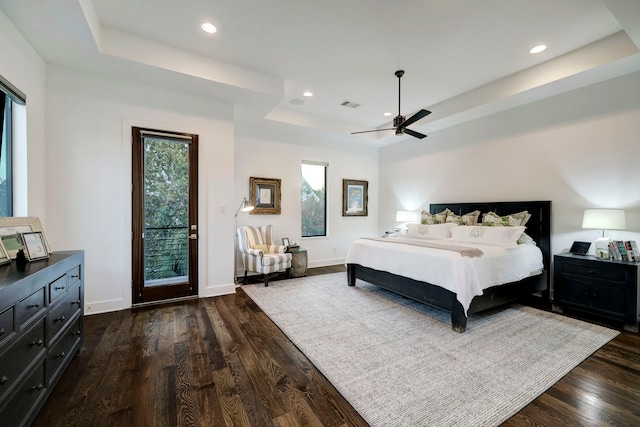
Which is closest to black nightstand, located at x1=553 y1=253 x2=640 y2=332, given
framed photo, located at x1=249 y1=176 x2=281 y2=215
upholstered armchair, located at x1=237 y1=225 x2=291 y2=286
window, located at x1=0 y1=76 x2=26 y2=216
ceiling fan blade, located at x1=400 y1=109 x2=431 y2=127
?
ceiling fan blade, located at x1=400 y1=109 x2=431 y2=127

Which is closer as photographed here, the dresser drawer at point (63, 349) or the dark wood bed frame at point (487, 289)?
the dresser drawer at point (63, 349)

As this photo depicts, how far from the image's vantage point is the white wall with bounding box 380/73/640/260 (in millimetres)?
3418

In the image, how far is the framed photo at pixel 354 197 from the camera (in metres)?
6.72

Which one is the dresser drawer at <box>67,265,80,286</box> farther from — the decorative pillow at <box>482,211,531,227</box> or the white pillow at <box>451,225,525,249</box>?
the decorative pillow at <box>482,211,531,227</box>

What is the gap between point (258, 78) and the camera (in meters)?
3.88

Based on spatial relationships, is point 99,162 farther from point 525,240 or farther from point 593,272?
point 593,272

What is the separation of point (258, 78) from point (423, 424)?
4.20 m

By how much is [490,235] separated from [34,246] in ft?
16.5

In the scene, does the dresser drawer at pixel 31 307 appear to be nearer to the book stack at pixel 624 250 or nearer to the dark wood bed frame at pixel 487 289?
the dark wood bed frame at pixel 487 289

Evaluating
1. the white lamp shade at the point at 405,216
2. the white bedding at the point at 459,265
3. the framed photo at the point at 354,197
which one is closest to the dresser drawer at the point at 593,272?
the white bedding at the point at 459,265

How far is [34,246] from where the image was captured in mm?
2033

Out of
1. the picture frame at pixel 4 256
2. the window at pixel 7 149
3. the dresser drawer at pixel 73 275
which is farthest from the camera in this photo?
the window at pixel 7 149

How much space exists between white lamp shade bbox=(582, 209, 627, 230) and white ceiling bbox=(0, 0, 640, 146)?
1710 millimetres

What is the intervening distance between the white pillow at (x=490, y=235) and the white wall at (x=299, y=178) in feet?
9.41
